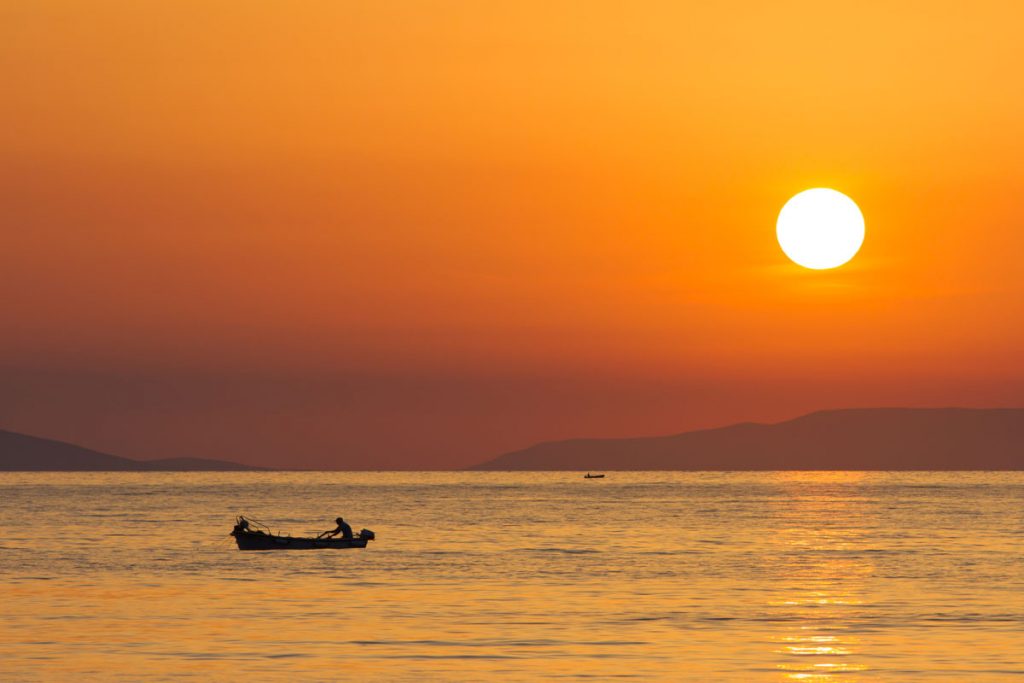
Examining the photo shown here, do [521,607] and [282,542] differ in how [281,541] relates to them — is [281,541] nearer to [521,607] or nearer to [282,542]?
[282,542]

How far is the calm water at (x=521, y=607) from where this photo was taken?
45.8 m

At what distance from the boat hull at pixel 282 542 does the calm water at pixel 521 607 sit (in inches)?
31.9

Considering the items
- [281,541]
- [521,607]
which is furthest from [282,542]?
[521,607]

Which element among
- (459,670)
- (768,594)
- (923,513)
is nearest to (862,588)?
(768,594)

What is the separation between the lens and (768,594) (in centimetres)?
6838

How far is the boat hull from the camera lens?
323 ft

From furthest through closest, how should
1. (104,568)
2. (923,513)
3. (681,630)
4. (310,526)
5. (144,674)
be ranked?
(923,513), (310,526), (104,568), (681,630), (144,674)

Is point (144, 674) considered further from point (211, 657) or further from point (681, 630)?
point (681, 630)

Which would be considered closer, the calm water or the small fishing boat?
the calm water

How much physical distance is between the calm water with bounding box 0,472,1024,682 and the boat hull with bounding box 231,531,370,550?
81 cm

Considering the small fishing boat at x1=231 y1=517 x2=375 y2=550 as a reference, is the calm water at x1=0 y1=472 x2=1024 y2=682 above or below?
below

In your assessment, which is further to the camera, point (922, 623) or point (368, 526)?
point (368, 526)

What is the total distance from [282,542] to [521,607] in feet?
132

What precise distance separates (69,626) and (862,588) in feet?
112
